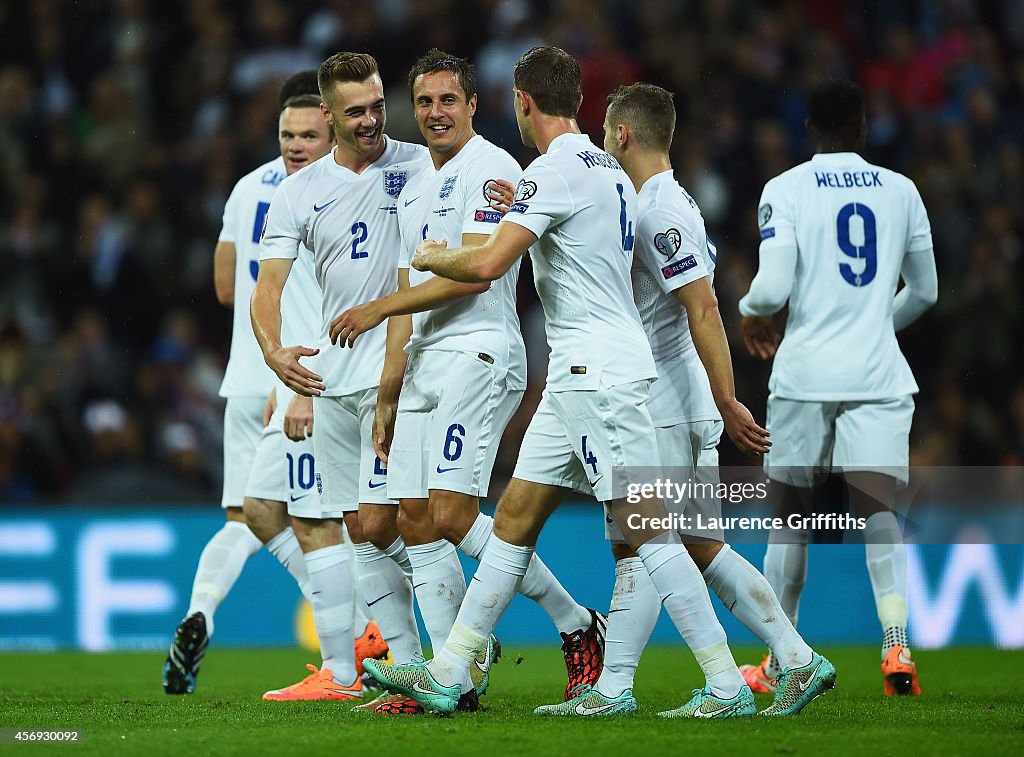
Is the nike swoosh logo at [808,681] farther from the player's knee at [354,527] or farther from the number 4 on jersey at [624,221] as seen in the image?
the player's knee at [354,527]

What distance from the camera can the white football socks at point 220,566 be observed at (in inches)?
264

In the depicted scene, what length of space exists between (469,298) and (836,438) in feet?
6.48

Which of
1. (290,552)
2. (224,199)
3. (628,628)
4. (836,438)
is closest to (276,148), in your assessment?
(224,199)

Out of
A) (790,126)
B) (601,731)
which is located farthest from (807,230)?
(790,126)

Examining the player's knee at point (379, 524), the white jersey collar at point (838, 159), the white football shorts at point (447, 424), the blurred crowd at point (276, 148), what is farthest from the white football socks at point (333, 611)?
the blurred crowd at point (276, 148)

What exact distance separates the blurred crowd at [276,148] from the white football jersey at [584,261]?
4.70 m

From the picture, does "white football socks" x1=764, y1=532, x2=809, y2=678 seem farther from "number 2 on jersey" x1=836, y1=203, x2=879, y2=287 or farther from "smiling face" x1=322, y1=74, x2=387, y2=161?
"smiling face" x1=322, y1=74, x2=387, y2=161

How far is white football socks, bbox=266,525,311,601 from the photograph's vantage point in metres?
6.63

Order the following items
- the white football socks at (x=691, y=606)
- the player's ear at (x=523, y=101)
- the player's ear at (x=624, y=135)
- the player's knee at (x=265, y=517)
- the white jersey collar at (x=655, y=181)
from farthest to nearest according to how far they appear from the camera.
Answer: the player's knee at (x=265, y=517) → the player's ear at (x=624, y=135) → the white jersey collar at (x=655, y=181) → the player's ear at (x=523, y=101) → the white football socks at (x=691, y=606)

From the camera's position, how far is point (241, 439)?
7031 mm

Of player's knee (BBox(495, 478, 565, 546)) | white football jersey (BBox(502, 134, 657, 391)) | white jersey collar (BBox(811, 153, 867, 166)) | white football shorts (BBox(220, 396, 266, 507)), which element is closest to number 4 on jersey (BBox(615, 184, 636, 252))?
white football jersey (BBox(502, 134, 657, 391))

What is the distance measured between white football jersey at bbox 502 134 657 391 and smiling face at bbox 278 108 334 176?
6.49 feet

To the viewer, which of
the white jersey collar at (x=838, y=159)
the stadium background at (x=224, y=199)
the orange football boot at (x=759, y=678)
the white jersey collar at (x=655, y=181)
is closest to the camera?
the white jersey collar at (x=655, y=181)

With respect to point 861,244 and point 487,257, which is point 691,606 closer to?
point 487,257
